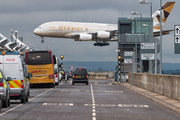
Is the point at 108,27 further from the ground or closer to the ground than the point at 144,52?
further from the ground

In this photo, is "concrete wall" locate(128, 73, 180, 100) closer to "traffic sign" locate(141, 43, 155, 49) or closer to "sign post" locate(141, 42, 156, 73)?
Result: "sign post" locate(141, 42, 156, 73)

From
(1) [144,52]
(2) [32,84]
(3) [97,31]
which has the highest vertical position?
(3) [97,31]

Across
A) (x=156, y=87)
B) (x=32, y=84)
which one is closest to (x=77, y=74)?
(x=32, y=84)

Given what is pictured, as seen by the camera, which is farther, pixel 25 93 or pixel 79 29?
pixel 79 29

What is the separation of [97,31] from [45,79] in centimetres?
4514

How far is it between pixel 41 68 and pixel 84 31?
43.9 metres

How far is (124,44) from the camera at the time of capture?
77.0 m

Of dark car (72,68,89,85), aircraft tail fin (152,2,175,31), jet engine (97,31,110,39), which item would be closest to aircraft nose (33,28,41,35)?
jet engine (97,31,110,39)

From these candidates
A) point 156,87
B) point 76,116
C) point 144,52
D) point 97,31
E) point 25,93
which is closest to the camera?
point 76,116

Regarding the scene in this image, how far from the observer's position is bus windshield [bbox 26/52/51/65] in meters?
39.8

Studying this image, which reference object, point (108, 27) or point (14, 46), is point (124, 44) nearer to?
point (108, 27)

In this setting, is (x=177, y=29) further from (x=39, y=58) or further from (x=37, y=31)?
(x=37, y=31)

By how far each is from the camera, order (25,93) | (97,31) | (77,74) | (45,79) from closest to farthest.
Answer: (25,93), (45,79), (77,74), (97,31)

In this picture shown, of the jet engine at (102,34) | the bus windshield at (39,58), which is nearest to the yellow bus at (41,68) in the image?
the bus windshield at (39,58)
